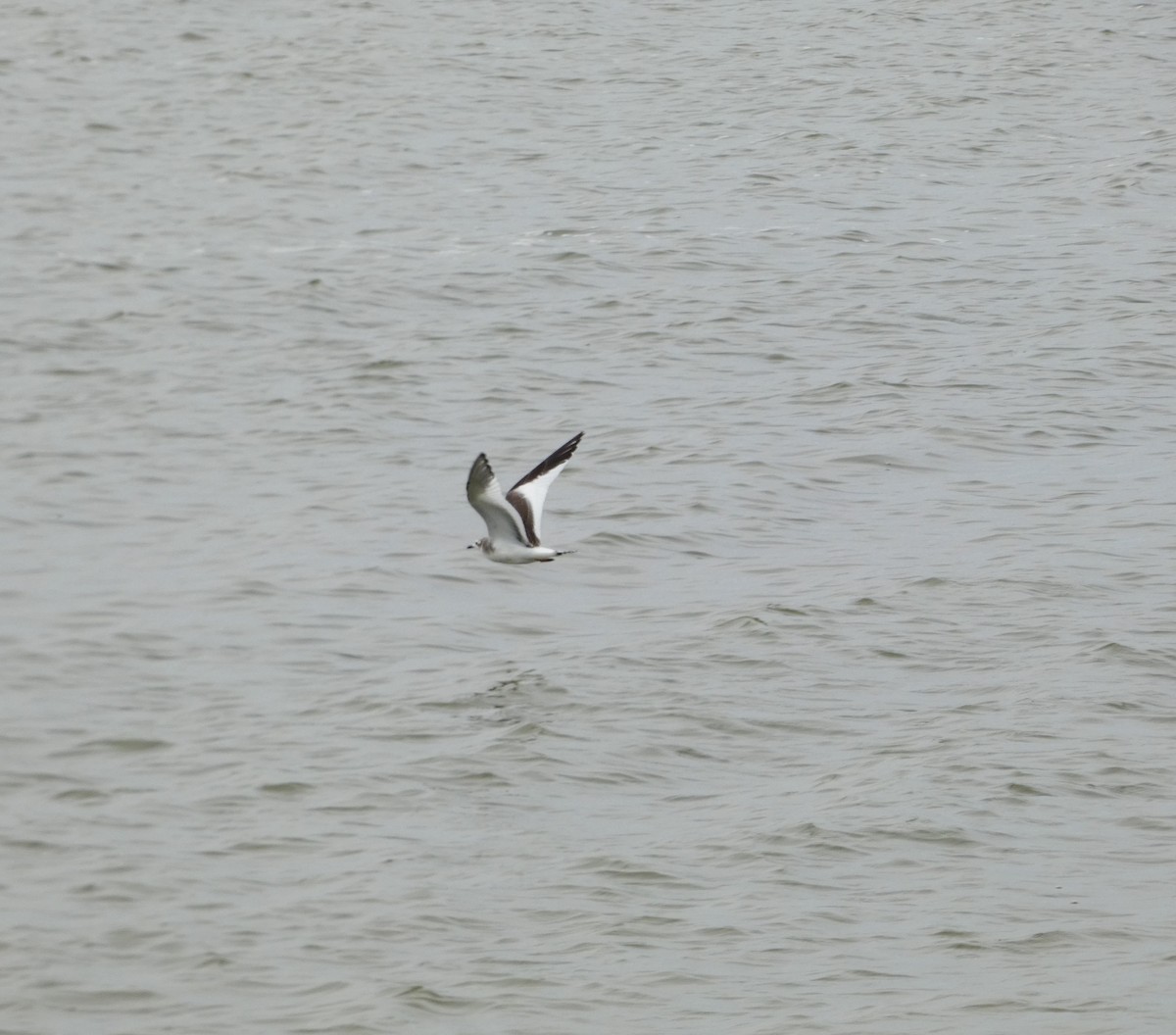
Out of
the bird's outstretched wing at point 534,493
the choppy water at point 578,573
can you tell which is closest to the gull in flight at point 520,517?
the bird's outstretched wing at point 534,493

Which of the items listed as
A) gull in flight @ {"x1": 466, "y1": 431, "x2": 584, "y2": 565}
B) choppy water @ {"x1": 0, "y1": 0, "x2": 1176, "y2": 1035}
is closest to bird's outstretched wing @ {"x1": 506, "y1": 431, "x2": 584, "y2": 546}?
gull in flight @ {"x1": 466, "y1": 431, "x2": 584, "y2": 565}

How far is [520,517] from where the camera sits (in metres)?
12.1

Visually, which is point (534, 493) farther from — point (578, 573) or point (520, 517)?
point (578, 573)

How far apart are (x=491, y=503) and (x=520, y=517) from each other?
396 mm

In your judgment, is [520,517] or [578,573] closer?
[520,517]

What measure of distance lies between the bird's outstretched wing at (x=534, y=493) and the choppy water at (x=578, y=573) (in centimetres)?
74

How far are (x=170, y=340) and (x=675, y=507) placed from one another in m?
5.42

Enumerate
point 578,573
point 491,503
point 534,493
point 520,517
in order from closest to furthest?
point 491,503, point 520,517, point 534,493, point 578,573

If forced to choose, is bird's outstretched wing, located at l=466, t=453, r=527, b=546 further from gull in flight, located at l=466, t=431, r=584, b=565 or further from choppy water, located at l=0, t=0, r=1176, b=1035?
choppy water, located at l=0, t=0, r=1176, b=1035

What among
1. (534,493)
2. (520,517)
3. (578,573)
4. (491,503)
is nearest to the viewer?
(491,503)

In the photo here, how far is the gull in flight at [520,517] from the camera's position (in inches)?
469

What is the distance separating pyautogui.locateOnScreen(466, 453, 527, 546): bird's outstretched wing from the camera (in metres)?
11.5

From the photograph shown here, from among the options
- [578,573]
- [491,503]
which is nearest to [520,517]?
[491,503]

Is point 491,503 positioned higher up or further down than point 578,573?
higher up
